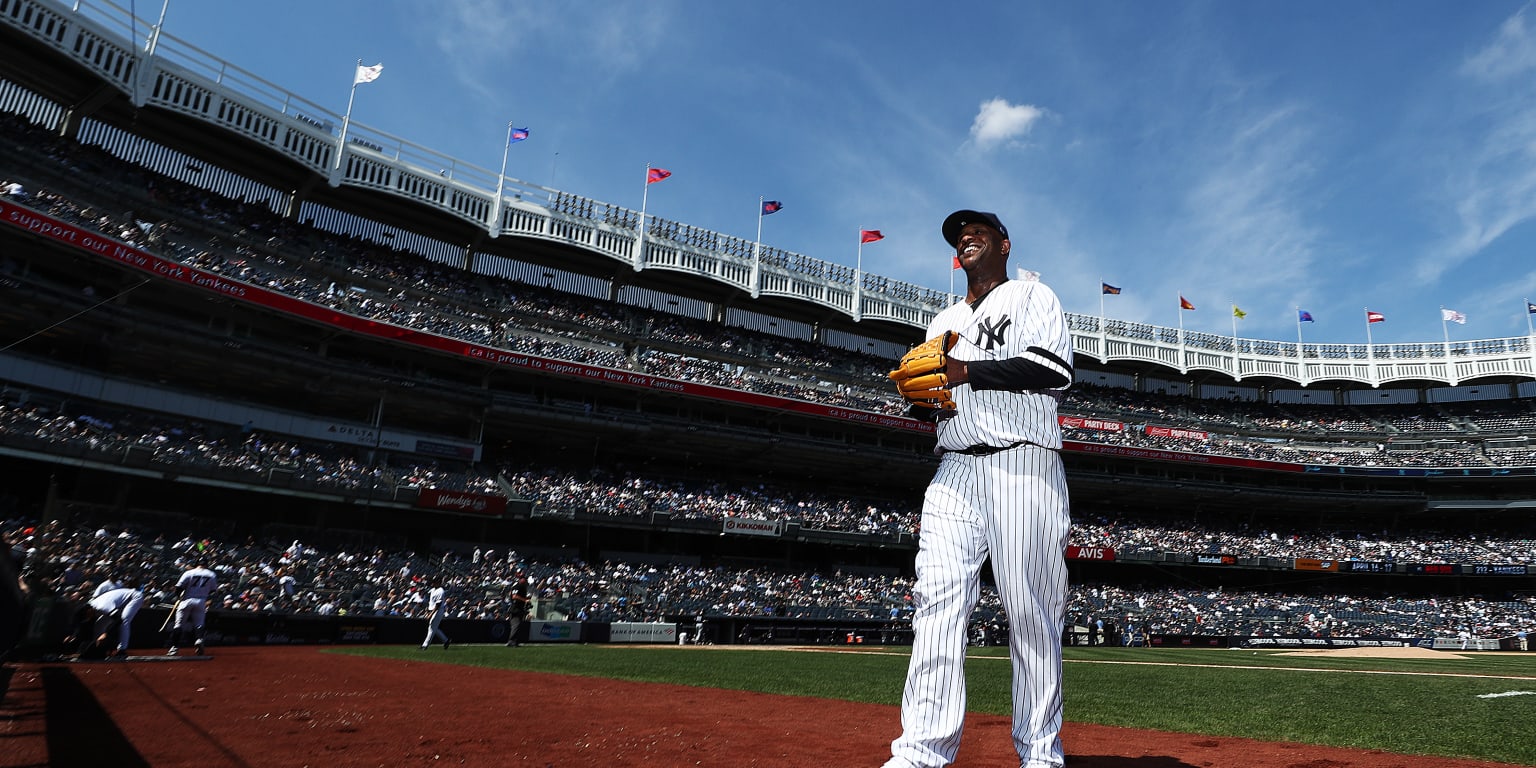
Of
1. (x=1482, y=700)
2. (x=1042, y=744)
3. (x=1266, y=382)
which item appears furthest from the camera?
(x=1266, y=382)

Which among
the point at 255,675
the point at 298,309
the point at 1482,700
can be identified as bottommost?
the point at 255,675

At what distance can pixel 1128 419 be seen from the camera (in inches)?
1914

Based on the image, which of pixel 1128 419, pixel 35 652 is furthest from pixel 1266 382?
pixel 35 652

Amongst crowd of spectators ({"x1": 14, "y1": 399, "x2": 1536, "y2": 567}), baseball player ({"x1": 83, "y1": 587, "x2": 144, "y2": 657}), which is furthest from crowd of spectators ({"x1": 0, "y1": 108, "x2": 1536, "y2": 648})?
baseball player ({"x1": 83, "y1": 587, "x2": 144, "y2": 657})

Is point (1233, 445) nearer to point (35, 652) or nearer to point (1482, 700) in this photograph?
point (1482, 700)

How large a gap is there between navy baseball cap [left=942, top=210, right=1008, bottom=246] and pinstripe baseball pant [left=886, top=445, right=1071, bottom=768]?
1189mm

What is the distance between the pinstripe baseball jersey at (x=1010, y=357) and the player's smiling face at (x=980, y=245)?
0.59ft

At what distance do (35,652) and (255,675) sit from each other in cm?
289

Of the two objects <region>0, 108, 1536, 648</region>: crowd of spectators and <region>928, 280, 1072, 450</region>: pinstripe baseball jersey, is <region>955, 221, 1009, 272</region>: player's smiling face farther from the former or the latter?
<region>0, 108, 1536, 648</region>: crowd of spectators

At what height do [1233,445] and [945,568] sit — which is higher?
[1233,445]

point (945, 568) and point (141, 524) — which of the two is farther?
point (141, 524)

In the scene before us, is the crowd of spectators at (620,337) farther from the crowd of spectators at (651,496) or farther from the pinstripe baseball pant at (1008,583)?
the pinstripe baseball pant at (1008,583)

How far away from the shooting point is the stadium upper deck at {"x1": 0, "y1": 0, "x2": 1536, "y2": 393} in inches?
1088

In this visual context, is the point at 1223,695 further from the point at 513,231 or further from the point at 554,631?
the point at 513,231
